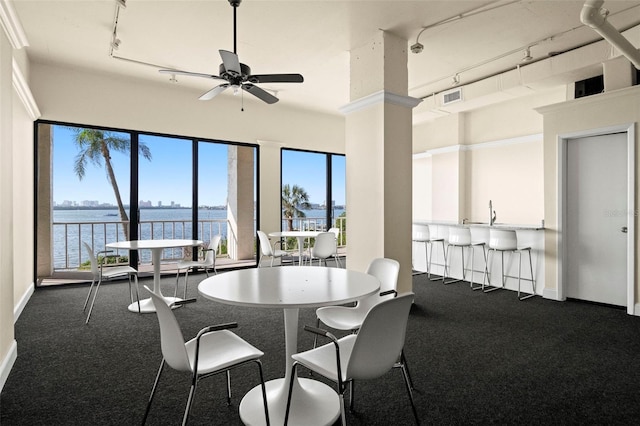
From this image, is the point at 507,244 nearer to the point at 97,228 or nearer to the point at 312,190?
the point at 312,190

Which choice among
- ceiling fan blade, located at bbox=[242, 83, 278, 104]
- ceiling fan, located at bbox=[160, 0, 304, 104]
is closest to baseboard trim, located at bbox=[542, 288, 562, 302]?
ceiling fan, located at bbox=[160, 0, 304, 104]

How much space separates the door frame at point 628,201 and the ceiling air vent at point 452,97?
174cm

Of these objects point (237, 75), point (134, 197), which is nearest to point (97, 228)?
point (134, 197)

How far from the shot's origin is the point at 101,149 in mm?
6230

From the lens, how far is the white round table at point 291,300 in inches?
70.6

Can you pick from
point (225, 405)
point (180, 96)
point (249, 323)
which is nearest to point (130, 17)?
point (180, 96)

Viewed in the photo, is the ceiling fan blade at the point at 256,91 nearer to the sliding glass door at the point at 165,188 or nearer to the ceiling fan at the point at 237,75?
the ceiling fan at the point at 237,75

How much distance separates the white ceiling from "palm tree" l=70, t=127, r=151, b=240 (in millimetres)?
1152

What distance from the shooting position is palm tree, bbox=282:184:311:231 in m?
8.62

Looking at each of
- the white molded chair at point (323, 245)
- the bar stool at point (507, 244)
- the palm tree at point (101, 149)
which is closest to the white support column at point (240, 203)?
the palm tree at point (101, 149)

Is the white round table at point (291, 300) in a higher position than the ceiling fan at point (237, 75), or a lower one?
lower

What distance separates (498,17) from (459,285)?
3.56m

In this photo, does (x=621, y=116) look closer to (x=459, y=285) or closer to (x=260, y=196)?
(x=459, y=285)

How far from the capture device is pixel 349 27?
400 cm
